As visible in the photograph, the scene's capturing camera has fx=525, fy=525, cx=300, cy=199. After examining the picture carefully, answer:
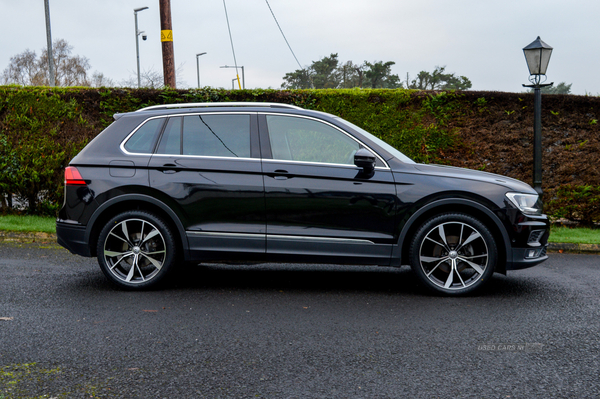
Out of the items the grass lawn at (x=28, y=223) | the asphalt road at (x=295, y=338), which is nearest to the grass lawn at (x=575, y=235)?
the asphalt road at (x=295, y=338)

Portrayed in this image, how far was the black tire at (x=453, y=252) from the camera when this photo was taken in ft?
16.5

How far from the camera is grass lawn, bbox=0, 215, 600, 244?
864 cm

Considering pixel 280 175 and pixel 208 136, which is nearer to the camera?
pixel 280 175

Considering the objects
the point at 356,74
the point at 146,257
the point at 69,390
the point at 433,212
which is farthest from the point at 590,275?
the point at 356,74

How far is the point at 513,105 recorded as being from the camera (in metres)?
10.0

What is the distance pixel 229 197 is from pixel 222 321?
1314 mm

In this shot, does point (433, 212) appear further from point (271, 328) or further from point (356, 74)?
point (356, 74)

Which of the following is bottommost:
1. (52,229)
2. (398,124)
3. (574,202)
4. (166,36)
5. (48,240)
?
(48,240)

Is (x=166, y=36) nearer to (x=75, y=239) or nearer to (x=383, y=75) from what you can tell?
(x=75, y=239)

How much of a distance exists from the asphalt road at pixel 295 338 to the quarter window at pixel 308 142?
1374 millimetres

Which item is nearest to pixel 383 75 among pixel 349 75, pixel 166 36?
pixel 349 75

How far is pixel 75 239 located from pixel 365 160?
3.04m

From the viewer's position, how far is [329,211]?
505cm

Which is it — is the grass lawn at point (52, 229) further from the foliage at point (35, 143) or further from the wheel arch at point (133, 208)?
the wheel arch at point (133, 208)
